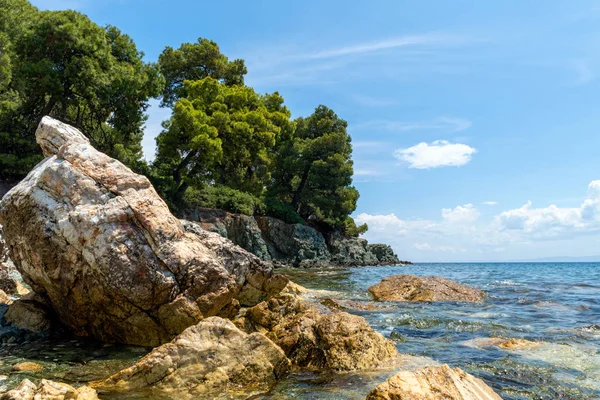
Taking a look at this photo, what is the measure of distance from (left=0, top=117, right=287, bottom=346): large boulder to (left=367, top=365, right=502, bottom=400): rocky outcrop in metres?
4.96

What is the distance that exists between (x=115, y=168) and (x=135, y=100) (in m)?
26.2

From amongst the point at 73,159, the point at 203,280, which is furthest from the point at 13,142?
the point at 203,280

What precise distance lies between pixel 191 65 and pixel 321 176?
18.5 m

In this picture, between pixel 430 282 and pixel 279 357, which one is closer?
pixel 279 357

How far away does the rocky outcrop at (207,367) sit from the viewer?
575 cm

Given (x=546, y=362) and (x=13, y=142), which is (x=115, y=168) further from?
(x=13, y=142)

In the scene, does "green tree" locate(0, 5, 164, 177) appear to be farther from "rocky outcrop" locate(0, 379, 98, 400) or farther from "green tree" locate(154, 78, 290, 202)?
"rocky outcrop" locate(0, 379, 98, 400)

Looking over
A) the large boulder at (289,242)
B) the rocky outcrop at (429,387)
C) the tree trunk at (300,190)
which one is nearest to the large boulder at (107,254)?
the rocky outcrop at (429,387)

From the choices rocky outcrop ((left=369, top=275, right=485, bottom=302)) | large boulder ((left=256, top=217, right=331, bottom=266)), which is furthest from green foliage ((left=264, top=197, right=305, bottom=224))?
rocky outcrop ((left=369, top=275, right=485, bottom=302))

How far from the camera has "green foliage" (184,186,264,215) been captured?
36844mm

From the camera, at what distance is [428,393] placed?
167 inches

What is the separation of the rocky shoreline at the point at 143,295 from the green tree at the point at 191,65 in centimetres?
3917

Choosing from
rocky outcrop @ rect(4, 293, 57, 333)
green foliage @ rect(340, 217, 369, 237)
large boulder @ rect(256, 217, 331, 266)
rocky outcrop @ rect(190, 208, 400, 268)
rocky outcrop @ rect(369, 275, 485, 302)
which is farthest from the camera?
green foliage @ rect(340, 217, 369, 237)

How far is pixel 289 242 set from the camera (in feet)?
138
